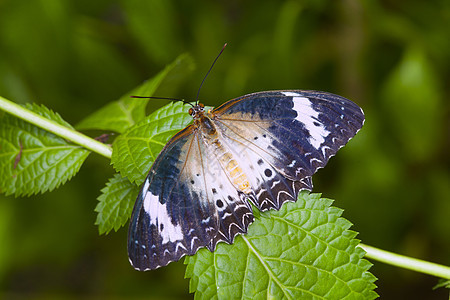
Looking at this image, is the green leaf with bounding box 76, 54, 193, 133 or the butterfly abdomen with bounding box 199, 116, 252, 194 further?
the green leaf with bounding box 76, 54, 193, 133

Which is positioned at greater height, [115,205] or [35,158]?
[35,158]

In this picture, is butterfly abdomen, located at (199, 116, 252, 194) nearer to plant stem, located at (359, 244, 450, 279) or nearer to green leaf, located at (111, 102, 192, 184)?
green leaf, located at (111, 102, 192, 184)

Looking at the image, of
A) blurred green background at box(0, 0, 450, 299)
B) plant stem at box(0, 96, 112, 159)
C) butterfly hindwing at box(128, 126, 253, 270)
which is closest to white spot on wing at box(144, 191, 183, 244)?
butterfly hindwing at box(128, 126, 253, 270)

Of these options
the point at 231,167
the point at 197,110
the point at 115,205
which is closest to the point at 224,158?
the point at 231,167

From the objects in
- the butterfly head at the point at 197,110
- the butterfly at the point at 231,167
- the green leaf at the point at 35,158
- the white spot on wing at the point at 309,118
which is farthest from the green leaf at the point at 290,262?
the green leaf at the point at 35,158

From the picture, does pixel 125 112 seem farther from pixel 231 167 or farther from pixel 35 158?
pixel 231 167
